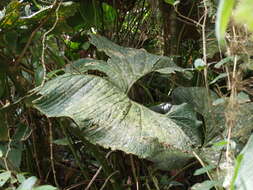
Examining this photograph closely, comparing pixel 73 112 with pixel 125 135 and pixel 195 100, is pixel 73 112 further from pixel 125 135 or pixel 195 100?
pixel 195 100

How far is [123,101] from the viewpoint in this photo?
861 mm

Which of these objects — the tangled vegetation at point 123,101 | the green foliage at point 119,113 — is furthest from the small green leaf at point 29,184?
the green foliage at point 119,113

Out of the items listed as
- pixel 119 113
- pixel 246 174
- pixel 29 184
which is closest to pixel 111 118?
pixel 119 113

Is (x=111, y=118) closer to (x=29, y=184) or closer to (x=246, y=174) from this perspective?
(x=29, y=184)

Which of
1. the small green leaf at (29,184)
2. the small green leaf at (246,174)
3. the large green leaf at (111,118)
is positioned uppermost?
the small green leaf at (246,174)

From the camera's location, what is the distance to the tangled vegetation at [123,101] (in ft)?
2.45

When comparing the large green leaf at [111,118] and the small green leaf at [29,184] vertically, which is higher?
the large green leaf at [111,118]

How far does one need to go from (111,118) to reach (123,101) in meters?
0.07

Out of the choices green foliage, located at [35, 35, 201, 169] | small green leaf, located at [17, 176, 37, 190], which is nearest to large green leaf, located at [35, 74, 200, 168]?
green foliage, located at [35, 35, 201, 169]

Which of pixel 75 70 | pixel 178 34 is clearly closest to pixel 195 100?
pixel 75 70

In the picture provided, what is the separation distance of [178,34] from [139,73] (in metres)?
0.60

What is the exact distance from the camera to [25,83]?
1.15 m

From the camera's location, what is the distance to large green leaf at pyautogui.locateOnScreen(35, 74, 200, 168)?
0.76m

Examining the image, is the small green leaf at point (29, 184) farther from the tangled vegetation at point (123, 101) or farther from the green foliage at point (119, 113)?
the green foliage at point (119, 113)
